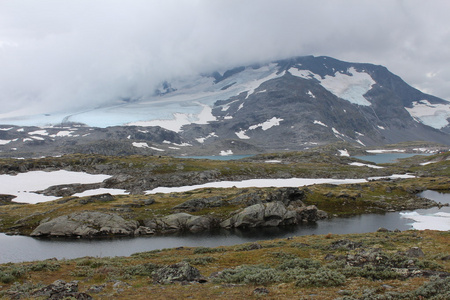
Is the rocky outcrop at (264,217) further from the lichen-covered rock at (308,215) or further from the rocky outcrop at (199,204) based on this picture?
the rocky outcrop at (199,204)

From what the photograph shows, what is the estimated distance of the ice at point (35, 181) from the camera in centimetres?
11505

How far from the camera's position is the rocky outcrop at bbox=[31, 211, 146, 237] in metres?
71.3

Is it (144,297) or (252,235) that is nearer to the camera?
(144,297)

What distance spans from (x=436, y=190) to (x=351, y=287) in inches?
5364

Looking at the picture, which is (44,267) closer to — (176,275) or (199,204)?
(176,275)

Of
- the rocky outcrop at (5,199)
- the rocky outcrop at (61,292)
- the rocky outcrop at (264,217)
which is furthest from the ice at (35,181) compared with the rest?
the rocky outcrop at (61,292)

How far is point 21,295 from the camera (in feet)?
66.6

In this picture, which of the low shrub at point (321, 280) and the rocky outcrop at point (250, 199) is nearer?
the low shrub at point (321, 280)

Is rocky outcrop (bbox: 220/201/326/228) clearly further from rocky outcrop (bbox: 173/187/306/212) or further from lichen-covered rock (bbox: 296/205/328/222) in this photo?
rocky outcrop (bbox: 173/187/306/212)

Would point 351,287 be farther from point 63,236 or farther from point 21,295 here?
point 63,236

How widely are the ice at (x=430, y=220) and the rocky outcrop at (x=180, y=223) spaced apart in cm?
4995

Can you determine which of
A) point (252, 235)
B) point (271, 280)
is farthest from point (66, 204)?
point (271, 280)

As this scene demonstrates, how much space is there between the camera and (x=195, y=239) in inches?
2699

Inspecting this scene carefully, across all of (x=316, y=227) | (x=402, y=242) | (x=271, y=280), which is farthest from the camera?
(x=316, y=227)
